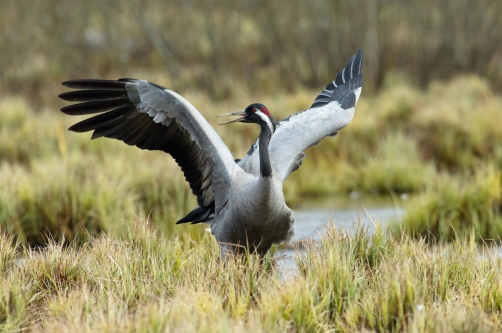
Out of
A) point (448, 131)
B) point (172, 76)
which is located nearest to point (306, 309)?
point (448, 131)

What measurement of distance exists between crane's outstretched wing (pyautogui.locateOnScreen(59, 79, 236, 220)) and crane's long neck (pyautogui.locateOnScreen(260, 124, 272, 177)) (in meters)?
0.36

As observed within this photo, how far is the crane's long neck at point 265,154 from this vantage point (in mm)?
5254

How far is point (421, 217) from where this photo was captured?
7898mm

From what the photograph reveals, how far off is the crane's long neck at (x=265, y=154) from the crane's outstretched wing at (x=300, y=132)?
501 millimetres

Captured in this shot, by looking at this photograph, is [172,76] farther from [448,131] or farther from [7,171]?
[7,171]

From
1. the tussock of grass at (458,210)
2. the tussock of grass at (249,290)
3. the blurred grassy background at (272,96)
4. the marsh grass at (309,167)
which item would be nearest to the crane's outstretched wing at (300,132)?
the marsh grass at (309,167)

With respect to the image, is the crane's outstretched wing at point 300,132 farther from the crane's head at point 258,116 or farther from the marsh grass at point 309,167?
the marsh grass at point 309,167

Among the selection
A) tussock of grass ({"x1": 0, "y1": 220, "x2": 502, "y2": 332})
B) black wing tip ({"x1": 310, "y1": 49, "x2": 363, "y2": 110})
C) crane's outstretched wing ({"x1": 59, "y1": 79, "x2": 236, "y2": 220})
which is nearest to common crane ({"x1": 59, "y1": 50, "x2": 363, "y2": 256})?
crane's outstretched wing ({"x1": 59, "y1": 79, "x2": 236, "y2": 220})

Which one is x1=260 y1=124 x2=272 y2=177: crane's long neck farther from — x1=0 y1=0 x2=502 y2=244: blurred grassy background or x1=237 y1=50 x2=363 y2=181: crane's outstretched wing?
x1=0 y1=0 x2=502 y2=244: blurred grassy background

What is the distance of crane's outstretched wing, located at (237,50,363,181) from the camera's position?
20.2 feet

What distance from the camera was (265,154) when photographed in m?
5.37

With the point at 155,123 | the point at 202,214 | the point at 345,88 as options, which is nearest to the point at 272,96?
the point at 345,88

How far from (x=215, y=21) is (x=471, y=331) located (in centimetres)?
1505

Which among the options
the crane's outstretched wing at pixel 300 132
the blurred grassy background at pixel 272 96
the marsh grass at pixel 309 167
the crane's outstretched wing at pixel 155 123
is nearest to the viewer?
the crane's outstretched wing at pixel 155 123
